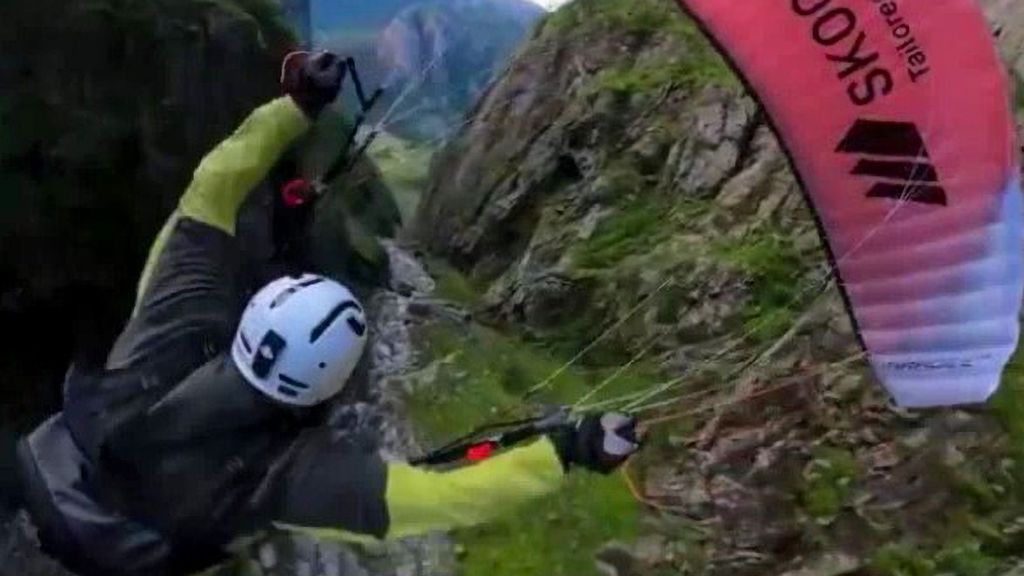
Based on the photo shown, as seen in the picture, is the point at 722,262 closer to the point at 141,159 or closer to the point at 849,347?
the point at 849,347

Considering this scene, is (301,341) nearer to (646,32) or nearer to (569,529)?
(569,529)

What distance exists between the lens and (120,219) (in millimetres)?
3885

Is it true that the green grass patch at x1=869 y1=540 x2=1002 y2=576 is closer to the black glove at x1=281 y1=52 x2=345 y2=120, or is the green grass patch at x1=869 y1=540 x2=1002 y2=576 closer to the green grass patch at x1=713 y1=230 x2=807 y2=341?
the green grass patch at x1=713 y1=230 x2=807 y2=341

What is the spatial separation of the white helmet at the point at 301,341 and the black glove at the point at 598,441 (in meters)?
0.35

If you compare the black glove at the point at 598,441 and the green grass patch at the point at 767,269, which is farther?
the green grass patch at the point at 767,269

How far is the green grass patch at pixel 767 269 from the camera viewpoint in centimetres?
389

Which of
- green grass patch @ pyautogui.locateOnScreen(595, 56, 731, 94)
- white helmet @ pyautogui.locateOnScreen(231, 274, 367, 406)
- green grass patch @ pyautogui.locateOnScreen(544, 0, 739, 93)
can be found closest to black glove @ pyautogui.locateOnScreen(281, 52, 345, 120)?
white helmet @ pyautogui.locateOnScreen(231, 274, 367, 406)

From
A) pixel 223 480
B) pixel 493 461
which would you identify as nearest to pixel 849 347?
pixel 493 461

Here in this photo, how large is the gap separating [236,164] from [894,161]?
1.11m

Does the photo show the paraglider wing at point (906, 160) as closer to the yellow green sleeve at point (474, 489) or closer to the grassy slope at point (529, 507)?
the yellow green sleeve at point (474, 489)

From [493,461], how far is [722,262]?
181 centimetres

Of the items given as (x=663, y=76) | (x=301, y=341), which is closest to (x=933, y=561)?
(x=663, y=76)

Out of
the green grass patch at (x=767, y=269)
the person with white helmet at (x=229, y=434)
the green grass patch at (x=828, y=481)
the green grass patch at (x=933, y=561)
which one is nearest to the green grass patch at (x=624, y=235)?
the green grass patch at (x=767, y=269)

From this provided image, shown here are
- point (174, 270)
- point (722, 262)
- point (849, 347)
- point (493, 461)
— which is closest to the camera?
point (493, 461)
